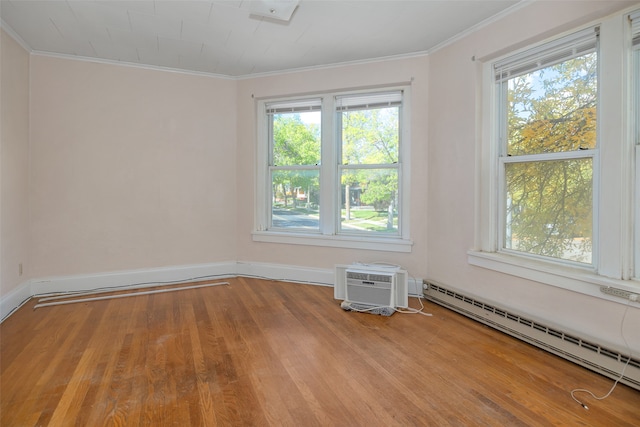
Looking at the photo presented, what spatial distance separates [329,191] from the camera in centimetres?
406

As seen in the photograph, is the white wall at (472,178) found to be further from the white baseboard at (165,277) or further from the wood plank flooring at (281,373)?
the white baseboard at (165,277)

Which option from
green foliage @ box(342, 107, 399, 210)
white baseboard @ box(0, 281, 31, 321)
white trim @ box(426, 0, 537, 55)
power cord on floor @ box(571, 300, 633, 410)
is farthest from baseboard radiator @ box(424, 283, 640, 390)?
white baseboard @ box(0, 281, 31, 321)

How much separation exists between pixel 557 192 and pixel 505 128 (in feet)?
2.39

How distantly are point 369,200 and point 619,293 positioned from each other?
238 cm

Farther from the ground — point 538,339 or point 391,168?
point 391,168

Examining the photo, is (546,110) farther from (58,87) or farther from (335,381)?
(58,87)

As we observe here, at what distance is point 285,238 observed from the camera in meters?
4.25

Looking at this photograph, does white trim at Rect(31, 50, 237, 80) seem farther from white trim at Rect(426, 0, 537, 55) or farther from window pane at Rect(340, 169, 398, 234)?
white trim at Rect(426, 0, 537, 55)

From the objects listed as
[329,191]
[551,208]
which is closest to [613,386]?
[551,208]

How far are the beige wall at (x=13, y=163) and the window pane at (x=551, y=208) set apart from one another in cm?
452

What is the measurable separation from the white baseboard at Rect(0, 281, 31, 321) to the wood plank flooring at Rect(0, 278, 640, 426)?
79mm

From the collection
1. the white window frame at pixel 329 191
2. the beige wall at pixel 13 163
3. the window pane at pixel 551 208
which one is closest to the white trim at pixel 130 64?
the beige wall at pixel 13 163

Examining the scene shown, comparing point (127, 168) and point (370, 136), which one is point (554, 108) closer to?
point (370, 136)

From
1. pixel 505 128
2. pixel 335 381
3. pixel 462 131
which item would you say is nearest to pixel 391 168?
pixel 462 131
